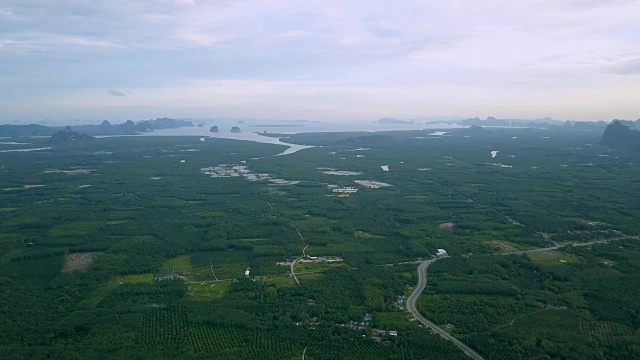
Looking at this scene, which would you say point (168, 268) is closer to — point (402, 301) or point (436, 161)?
point (402, 301)

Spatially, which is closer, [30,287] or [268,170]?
[30,287]

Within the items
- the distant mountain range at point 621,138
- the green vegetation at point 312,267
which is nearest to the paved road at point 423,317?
the green vegetation at point 312,267

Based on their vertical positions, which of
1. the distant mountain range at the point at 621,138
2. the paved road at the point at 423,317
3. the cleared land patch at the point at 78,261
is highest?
the distant mountain range at the point at 621,138

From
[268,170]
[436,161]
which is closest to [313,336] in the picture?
[268,170]

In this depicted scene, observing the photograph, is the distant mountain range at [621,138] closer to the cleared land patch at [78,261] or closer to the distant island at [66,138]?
the cleared land patch at [78,261]

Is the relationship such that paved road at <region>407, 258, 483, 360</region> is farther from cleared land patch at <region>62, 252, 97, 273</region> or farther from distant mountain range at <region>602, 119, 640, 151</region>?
distant mountain range at <region>602, 119, 640, 151</region>

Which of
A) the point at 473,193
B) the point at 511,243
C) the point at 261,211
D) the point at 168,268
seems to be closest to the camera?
the point at 168,268
